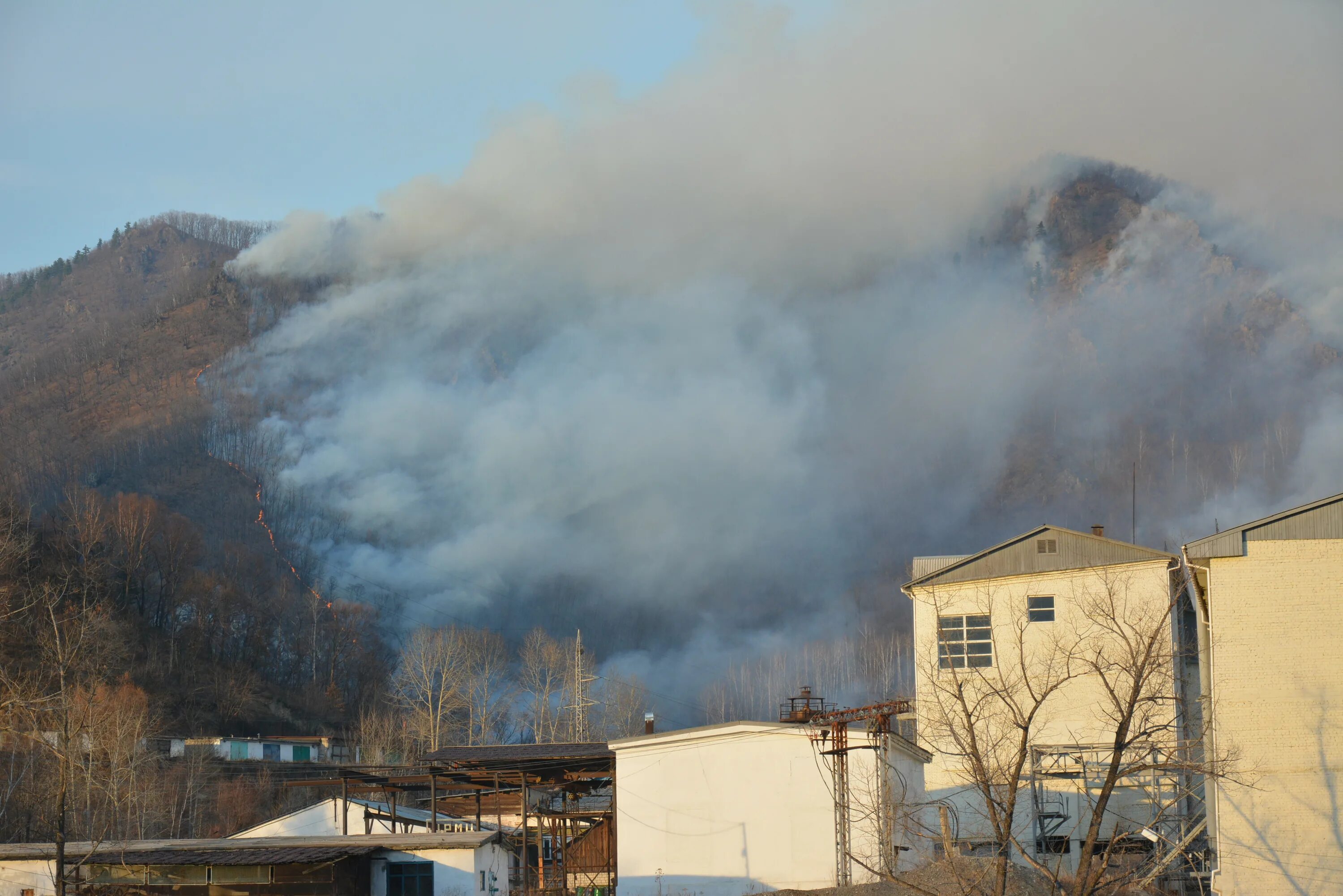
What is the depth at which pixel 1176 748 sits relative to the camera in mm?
16125

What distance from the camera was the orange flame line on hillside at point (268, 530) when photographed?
109938mm

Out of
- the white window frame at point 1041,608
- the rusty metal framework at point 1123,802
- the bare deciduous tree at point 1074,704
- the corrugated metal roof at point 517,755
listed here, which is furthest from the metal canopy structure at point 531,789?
the white window frame at point 1041,608

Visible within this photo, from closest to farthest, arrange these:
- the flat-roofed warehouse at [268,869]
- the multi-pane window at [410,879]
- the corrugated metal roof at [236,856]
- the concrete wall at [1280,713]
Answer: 1. the concrete wall at [1280,713]
2. the corrugated metal roof at [236,856]
3. the flat-roofed warehouse at [268,869]
4. the multi-pane window at [410,879]

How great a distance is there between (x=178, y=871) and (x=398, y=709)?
6452cm

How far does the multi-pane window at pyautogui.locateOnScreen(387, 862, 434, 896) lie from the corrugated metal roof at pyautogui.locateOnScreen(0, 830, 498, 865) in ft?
Answer: 1.47

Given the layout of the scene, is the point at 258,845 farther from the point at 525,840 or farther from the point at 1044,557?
the point at 1044,557

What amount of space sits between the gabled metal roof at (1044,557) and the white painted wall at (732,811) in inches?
296

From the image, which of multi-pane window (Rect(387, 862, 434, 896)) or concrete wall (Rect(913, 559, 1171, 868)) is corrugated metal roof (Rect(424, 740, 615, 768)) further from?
concrete wall (Rect(913, 559, 1171, 868))

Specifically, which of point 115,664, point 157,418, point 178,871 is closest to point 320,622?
point 115,664

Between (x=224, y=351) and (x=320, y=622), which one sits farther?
(x=224, y=351)

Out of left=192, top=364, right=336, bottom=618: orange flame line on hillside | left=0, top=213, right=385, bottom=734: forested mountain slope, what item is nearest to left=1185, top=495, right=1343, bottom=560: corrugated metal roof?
left=0, top=213, right=385, bottom=734: forested mountain slope

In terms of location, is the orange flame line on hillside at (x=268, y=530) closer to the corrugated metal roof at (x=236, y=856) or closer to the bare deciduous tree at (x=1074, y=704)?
the corrugated metal roof at (x=236, y=856)

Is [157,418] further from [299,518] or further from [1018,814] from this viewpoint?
[1018,814]

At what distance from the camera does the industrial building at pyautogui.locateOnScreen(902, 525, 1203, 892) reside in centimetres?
3350
